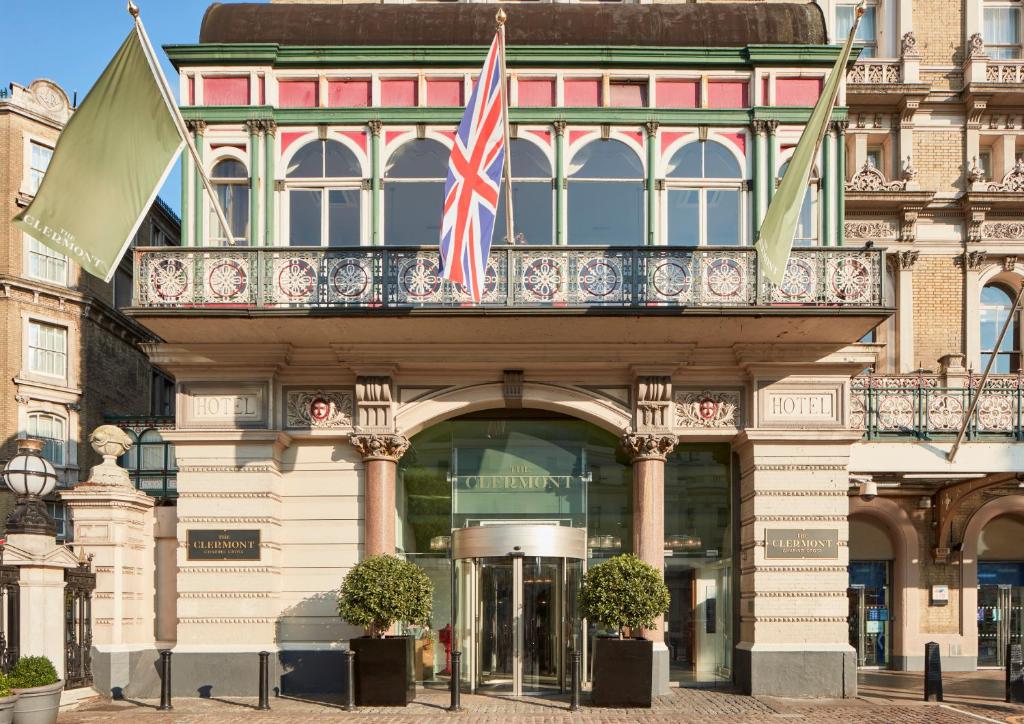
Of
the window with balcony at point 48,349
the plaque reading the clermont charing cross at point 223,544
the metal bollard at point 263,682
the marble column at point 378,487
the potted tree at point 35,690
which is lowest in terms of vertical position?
the metal bollard at point 263,682

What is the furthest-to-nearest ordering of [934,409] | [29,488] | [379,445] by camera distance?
[934,409] → [379,445] → [29,488]

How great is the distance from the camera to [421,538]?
2122 cm

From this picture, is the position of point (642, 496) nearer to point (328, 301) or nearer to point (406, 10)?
point (328, 301)

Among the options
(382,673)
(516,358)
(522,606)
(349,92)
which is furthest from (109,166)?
(522,606)

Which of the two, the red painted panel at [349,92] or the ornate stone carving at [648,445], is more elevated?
the red painted panel at [349,92]

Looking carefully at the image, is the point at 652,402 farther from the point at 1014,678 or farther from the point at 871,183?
the point at 871,183

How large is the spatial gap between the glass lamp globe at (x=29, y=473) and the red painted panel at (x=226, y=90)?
6713 mm

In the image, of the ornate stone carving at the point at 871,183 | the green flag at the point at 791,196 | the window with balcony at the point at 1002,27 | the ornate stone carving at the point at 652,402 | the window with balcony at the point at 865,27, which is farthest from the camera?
the window with balcony at the point at 1002,27

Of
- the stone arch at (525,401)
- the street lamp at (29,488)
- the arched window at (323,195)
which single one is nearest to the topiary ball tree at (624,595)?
the stone arch at (525,401)

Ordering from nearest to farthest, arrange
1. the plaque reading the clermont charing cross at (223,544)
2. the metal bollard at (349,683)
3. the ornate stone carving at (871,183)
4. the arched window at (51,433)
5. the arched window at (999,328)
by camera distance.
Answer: the metal bollard at (349,683), the plaque reading the clermont charing cross at (223,544), the ornate stone carving at (871,183), the arched window at (999,328), the arched window at (51,433)

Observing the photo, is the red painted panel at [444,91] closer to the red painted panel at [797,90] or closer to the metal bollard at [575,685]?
the red painted panel at [797,90]

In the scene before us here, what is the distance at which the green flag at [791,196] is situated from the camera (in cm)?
1783

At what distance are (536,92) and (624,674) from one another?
10.0 meters

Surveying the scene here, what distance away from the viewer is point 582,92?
20688 millimetres
